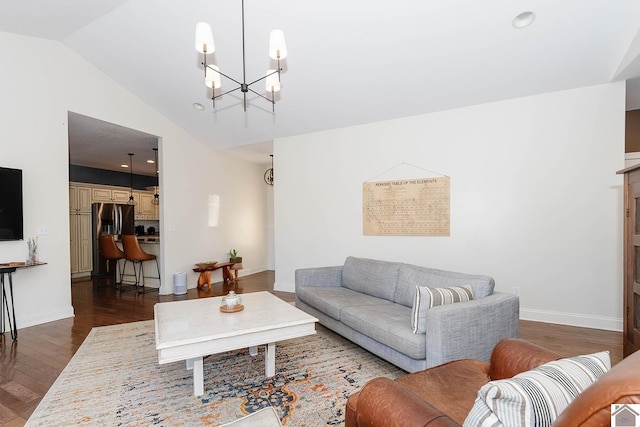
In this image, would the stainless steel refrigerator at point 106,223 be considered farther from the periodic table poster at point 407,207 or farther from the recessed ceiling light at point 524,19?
the recessed ceiling light at point 524,19

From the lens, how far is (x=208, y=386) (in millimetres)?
2244

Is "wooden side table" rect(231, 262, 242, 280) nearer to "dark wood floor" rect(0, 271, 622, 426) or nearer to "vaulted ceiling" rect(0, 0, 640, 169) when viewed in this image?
"dark wood floor" rect(0, 271, 622, 426)

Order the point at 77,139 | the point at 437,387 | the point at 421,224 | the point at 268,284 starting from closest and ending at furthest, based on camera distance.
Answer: the point at 437,387 < the point at 421,224 < the point at 77,139 < the point at 268,284

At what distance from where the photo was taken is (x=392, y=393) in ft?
3.69

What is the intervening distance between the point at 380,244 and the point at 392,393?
136 inches

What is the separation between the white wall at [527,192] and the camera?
3.37 metres

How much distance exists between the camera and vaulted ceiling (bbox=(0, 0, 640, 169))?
2.83 meters

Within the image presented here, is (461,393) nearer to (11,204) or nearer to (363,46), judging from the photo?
(363,46)

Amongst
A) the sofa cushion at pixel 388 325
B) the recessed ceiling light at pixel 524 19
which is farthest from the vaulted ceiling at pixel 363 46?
the sofa cushion at pixel 388 325

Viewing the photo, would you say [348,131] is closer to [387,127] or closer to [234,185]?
[387,127]

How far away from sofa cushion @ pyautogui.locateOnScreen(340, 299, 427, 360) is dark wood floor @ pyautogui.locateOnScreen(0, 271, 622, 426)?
5.13 feet

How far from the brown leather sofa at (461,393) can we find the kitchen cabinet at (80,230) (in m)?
7.60

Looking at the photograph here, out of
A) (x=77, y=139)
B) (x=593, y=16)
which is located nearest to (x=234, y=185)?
(x=77, y=139)

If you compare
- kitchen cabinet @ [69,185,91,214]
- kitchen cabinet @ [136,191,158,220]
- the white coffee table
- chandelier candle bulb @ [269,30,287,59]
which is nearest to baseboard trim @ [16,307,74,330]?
the white coffee table
